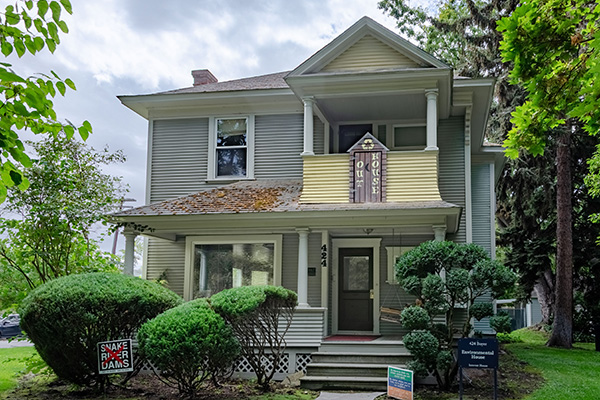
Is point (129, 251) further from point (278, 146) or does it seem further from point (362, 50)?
point (362, 50)

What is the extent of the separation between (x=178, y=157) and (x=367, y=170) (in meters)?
5.54

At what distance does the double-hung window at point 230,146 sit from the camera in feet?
51.0

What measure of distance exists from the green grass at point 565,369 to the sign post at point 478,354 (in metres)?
A: 1.37

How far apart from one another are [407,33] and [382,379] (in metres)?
19.4

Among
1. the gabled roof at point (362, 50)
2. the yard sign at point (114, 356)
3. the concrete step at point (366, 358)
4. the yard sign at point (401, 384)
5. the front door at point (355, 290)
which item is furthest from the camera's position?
the front door at point (355, 290)

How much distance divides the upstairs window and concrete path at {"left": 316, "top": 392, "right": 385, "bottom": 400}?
22.4 ft

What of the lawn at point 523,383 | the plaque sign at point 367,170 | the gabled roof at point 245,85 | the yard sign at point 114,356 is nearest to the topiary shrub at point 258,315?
the lawn at point 523,383

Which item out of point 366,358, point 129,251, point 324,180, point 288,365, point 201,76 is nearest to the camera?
point 366,358

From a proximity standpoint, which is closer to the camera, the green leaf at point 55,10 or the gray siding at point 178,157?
the green leaf at point 55,10

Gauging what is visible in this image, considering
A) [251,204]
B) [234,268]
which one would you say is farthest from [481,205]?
[234,268]

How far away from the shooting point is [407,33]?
26.8 m

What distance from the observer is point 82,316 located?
9.66 m

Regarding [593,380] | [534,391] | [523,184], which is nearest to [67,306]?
[534,391]

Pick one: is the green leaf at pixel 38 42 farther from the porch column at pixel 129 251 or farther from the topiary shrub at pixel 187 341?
the porch column at pixel 129 251
